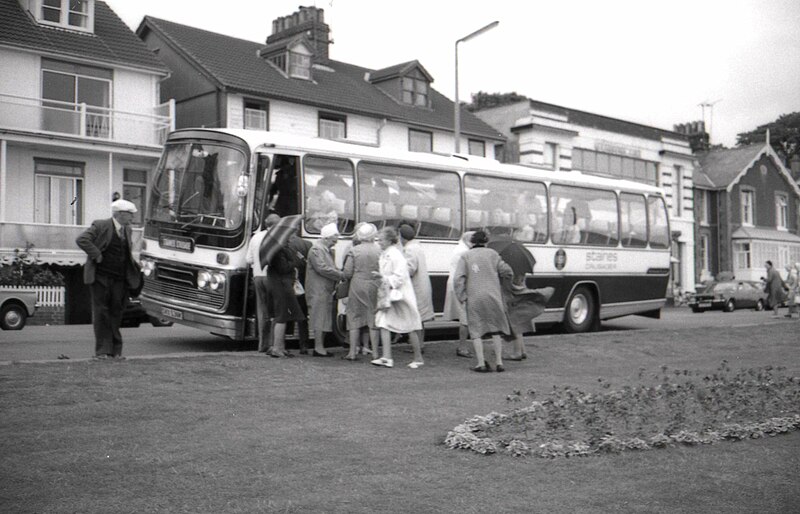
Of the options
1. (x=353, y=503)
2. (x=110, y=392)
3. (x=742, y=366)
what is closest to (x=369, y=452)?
(x=353, y=503)

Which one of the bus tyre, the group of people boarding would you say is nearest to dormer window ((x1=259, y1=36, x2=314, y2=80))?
the bus tyre

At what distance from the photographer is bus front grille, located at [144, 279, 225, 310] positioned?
12891 mm

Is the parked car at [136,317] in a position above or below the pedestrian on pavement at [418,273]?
below

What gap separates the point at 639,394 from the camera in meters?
9.07

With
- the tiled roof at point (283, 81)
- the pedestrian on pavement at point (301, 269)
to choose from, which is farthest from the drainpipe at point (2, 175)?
the pedestrian on pavement at point (301, 269)

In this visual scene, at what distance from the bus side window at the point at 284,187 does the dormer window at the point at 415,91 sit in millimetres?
28358

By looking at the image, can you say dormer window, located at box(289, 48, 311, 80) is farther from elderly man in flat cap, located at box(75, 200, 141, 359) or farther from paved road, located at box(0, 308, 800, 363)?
elderly man in flat cap, located at box(75, 200, 141, 359)

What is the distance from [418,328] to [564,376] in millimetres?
2087

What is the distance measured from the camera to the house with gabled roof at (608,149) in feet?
146

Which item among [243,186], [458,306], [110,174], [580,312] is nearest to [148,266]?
[243,186]

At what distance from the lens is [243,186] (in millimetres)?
13031

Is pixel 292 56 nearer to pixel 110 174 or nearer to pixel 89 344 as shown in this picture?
pixel 110 174

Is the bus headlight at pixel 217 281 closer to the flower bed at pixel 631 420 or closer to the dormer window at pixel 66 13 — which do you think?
the flower bed at pixel 631 420

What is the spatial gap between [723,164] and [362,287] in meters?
53.1
